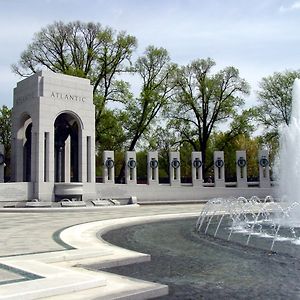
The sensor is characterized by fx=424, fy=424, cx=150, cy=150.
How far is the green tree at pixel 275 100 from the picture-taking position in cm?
4097

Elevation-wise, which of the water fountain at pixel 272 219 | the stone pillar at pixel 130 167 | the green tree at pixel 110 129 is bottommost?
the water fountain at pixel 272 219

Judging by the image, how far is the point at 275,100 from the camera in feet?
137

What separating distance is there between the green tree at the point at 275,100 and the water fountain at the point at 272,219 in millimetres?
16643

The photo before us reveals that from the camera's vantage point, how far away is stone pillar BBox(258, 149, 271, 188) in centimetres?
3344

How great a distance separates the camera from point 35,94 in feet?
85.7

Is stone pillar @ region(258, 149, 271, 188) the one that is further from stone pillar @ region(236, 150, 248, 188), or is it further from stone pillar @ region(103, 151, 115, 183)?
stone pillar @ region(103, 151, 115, 183)

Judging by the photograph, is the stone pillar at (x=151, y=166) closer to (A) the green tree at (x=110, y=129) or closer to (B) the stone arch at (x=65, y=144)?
(B) the stone arch at (x=65, y=144)

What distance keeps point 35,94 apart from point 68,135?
4276mm

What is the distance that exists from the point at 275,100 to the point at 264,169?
32.9 feet

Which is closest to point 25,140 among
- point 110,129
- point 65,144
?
point 65,144

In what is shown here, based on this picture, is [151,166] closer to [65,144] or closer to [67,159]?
[67,159]

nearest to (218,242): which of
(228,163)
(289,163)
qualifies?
(289,163)

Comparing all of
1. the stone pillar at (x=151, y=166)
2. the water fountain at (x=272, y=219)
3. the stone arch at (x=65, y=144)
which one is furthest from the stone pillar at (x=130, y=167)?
the water fountain at (x=272, y=219)

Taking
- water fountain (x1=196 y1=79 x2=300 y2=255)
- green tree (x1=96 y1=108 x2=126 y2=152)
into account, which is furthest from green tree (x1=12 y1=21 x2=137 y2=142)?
water fountain (x1=196 y1=79 x2=300 y2=255)
